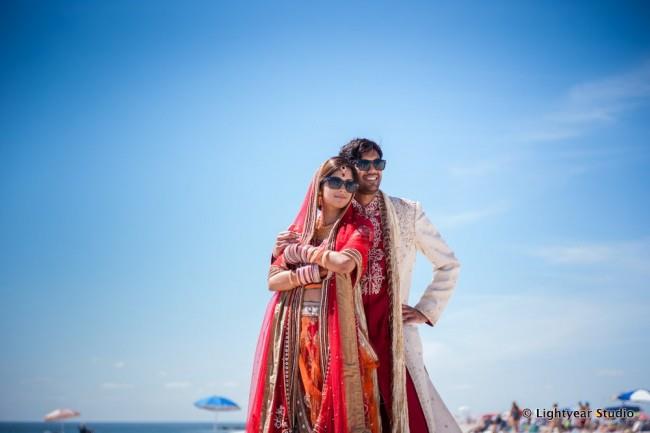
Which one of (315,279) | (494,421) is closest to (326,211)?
(315,279)

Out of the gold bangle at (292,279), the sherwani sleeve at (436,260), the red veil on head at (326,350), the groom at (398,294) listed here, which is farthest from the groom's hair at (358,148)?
the gold bangle at (292,279)

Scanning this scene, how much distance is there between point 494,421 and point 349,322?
19785 mm

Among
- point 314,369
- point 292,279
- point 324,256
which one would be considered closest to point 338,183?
point 324,256

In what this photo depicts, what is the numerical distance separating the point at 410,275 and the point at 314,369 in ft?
3.78

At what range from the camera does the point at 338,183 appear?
172 inches

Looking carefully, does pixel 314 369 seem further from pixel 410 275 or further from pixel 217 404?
pixel 217 404

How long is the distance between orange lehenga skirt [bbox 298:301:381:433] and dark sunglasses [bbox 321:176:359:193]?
2.35ft

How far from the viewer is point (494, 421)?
22375 mm

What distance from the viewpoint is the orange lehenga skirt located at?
4129 mm

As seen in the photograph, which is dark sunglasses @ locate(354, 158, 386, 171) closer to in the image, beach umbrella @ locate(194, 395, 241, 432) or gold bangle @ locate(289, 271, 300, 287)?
gold bangle @ locate(289, 271, 300, 287)

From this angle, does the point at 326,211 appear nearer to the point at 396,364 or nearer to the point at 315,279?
the point at 315,279

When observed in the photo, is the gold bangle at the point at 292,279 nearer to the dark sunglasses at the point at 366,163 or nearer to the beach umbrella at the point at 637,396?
the dark sunglasses at the point at 366,163

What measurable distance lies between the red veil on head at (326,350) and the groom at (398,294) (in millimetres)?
214

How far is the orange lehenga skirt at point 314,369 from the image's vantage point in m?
4.13
